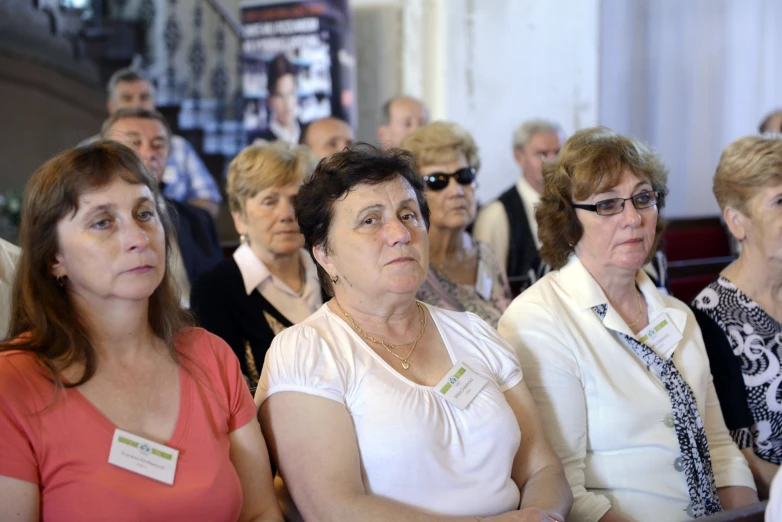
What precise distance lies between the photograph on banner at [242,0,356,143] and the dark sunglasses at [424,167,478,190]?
11.8ft

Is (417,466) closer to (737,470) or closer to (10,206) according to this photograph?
(737,470)

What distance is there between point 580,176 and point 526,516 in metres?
1.00

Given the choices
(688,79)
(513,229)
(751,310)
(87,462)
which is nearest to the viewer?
(87,462)

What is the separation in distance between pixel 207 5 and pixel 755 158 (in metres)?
6.95

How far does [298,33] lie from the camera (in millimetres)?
6969

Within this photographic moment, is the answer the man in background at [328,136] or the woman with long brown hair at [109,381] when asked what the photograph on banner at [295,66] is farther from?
the woman with long brown hair at [109,381]

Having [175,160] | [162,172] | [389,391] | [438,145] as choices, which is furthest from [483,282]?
[175,160]

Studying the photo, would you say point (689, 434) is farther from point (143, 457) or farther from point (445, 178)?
point (445, 178)

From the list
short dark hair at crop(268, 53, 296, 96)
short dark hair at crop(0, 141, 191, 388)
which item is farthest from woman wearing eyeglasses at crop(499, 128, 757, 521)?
short dark hair at crop(268, 53, 296, 96)

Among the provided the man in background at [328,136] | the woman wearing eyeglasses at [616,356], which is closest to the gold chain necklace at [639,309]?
the woman wearing eyeglasses at [616,356]

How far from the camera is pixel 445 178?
3.38m

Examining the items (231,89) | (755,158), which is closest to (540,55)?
(231,89)

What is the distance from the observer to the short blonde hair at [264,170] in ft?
10.0

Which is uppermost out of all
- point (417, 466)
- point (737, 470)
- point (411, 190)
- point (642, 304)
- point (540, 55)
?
point (540, 55)
